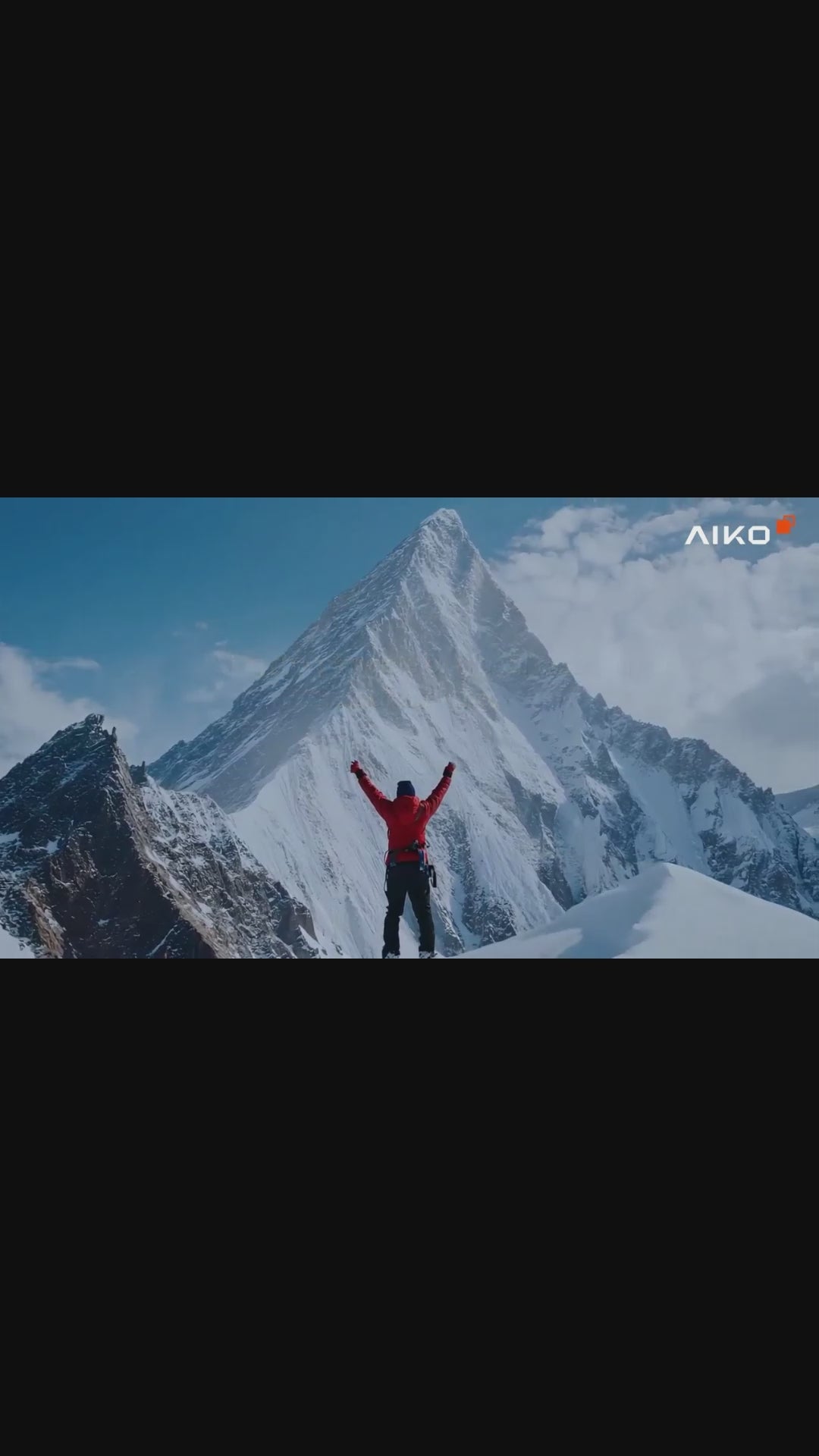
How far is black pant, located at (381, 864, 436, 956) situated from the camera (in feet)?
13.2

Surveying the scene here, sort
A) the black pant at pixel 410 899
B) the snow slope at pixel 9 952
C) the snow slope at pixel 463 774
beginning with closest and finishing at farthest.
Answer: the snow slope at pixel 9 952, the black pant at pixel 410 899, the snow slope at pixel 463 774

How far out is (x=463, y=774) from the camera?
57.8 metres

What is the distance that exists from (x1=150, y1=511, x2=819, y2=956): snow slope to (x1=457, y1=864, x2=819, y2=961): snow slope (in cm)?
2331

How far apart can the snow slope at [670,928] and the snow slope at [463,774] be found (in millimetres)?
23310

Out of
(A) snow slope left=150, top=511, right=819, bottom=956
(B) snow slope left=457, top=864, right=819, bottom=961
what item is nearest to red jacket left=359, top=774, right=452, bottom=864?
(B) snow slope left=457, top=864, right=819, bottom=961

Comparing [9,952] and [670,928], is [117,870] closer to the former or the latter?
[9,952]

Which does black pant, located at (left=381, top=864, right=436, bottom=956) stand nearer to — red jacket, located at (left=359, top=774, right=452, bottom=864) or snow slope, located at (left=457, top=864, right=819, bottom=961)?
red jacket, located at (left=359, top=774, right=452, bottom=864)

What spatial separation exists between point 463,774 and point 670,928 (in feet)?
177

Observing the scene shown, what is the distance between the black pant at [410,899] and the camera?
4.02 meters

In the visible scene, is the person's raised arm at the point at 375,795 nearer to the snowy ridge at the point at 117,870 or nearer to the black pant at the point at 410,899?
the black pant at the point at 410,899

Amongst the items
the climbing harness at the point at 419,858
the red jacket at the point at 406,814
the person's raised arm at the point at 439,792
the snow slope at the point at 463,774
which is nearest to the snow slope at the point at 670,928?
the climbing harness at the point at 419,858

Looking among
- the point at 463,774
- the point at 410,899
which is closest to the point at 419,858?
the point at 410,899
